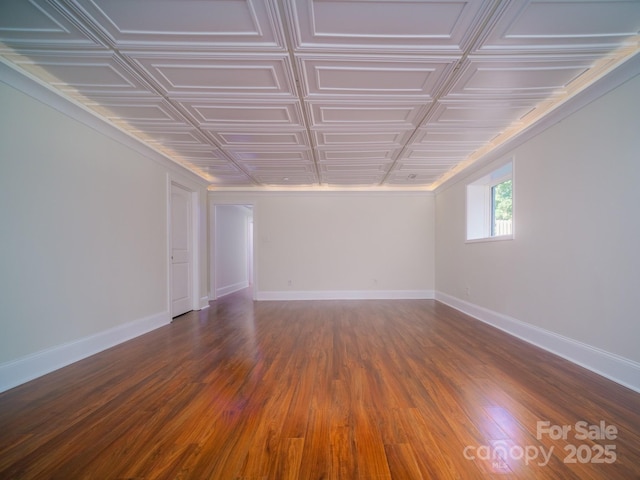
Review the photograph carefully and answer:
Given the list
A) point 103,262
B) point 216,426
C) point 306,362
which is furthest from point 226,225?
point 216,426

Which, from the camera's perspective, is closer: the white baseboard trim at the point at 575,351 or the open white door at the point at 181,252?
the white baseboard trim at the point at 575,351

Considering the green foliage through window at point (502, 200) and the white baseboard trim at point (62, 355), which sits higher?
the green foliage through window at point (502, 200)

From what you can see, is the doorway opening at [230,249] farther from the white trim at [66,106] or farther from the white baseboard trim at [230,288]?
the white trim at [66,106]

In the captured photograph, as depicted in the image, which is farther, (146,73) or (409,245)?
(409,245)

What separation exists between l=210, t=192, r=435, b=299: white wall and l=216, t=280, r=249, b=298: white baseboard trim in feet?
4.84

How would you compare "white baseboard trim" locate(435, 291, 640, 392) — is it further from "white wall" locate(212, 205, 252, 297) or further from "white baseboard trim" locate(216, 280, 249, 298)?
"white baseboard trim" locate(216, 280, 249, 298)

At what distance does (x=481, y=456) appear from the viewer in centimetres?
134

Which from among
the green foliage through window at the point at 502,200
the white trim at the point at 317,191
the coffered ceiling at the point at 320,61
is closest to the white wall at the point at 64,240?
the coffered ceiling at the point at 320,61

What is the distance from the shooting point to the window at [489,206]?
4020mm

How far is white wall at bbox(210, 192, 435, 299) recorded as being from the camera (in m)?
6.02

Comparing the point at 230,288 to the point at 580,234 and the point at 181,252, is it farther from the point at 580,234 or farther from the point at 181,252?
the point at 580,234

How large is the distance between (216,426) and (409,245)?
5293 mm

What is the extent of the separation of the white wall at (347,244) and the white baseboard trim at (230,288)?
4.84ft

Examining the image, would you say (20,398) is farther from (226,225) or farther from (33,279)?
(226,225)
